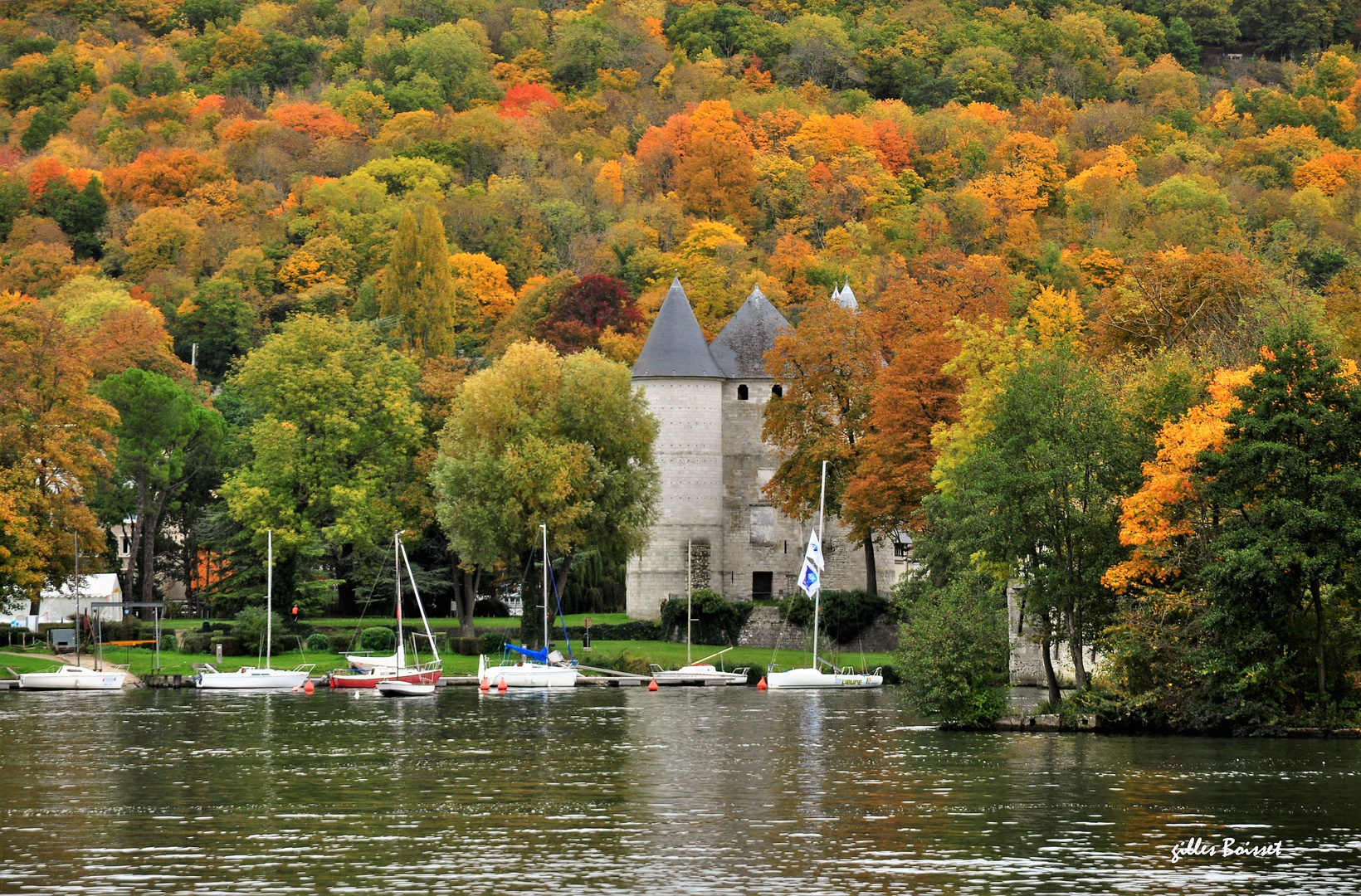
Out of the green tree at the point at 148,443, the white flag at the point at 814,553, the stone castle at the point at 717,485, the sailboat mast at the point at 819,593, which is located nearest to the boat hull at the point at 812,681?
the sailboat mast at the point at 819,593

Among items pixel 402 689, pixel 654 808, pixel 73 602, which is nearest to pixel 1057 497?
pixel 654 808

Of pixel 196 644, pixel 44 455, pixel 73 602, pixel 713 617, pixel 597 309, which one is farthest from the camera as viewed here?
pixel 597 309

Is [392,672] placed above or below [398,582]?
below

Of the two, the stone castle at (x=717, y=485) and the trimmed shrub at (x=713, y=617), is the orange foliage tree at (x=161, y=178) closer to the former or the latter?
the stone castle at (x=717, y=485)

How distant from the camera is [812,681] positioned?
6269cm

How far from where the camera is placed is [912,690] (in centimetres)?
4456

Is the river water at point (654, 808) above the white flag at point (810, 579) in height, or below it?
below

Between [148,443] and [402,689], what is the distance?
2336cm

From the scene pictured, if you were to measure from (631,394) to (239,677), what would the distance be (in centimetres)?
2060

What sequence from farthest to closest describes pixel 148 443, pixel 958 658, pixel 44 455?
pixel 148 443 → pixel 44 455 → pixel 958 658

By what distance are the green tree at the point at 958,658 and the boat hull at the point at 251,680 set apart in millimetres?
25368

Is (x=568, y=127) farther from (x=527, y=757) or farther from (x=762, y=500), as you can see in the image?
(x=527, y=757)
